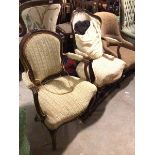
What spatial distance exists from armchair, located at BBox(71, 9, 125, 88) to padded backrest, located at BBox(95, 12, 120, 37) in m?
0.32

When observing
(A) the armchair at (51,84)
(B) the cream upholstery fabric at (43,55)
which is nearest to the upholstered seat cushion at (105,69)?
(A) the armchair at (51,84)

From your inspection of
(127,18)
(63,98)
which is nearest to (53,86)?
(63,98)

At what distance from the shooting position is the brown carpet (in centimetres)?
234

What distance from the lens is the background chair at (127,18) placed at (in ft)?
12.0

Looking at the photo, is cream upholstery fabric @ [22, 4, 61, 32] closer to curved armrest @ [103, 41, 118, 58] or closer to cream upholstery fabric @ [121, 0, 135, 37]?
curved armrest @ [103, 41, 118, 58]

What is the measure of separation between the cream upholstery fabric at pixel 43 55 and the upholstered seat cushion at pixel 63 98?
0.11m

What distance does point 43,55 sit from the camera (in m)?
2.40

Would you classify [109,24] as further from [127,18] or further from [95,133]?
[95,133]

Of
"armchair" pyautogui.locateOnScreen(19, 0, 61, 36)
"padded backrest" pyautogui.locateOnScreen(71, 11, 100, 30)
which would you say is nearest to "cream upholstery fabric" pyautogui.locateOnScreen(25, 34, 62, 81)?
"padded backrest" pyautogui.locateOnScreen(71, 11, 100, 30)

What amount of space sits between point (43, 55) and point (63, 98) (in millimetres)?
409

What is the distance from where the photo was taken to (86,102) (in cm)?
235

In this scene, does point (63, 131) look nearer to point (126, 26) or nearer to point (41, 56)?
point (41, 56)
